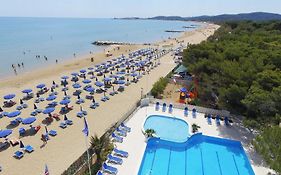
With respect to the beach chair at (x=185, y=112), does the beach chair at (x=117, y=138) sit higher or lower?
higher

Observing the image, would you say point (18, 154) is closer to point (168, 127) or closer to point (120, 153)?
point (120, 153)

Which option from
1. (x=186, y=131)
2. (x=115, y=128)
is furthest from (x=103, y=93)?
(x=186, y=131)

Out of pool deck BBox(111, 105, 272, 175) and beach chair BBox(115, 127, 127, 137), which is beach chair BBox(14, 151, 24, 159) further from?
beach chair BBox(115, 127, 127, 137)

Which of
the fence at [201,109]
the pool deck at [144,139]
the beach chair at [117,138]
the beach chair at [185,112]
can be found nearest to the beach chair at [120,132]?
the pool deck at [144,139]

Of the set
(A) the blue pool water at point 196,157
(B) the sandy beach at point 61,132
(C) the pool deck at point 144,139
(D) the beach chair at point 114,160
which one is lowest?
(B) the sandy beach at point 61,132

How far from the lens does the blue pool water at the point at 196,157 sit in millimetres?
14742

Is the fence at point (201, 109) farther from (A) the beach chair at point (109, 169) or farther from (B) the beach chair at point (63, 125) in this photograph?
(A) the beach chair at point (109, 169)

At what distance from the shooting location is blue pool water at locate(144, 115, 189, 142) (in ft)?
60.6

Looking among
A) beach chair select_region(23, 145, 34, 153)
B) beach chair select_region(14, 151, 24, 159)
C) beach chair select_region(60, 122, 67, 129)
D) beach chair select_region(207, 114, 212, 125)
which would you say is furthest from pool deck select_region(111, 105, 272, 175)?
beach chair select_region(14, 151, 24, 159)

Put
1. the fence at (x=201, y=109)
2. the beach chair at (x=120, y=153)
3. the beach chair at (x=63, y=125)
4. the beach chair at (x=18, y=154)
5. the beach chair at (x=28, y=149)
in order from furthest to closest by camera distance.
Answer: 1. the fence at (x=201, y=109)
2. the beach chair at (x=63, y=125)
3. the beach chair at (x=28, y=149)
4. the beach chair at (x=18, y=154)
5. the beach chair at (x=120, y=153)

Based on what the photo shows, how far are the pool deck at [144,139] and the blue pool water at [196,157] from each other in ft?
1.35

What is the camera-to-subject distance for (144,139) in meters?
17.4

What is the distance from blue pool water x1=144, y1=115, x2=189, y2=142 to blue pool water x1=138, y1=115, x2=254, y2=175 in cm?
92

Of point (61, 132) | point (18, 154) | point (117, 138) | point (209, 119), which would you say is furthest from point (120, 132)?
point (209, 119)
